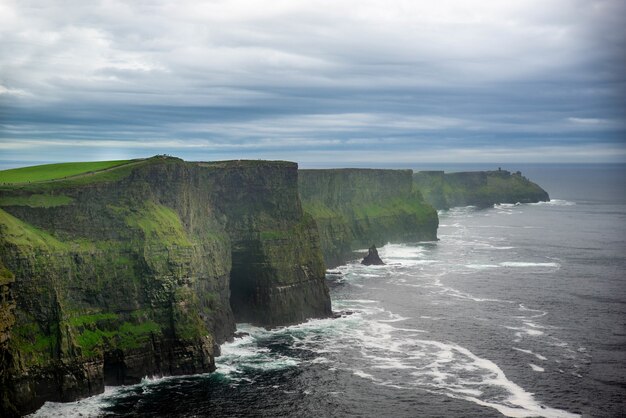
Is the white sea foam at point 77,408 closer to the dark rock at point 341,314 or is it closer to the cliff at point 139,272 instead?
the cliff at point 139,272

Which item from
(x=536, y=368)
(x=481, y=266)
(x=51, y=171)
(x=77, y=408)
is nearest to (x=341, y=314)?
(x=536, y=368)

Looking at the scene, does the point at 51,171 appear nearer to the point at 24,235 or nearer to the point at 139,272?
the point at 24,235

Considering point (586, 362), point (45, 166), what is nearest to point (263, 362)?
point (586, 362)

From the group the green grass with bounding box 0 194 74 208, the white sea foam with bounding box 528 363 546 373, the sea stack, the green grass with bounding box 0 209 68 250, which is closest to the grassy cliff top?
the green grass with bounding box 0 194 74 208

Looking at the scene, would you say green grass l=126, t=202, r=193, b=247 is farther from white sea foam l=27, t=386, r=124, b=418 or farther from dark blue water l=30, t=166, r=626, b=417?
white sea foam l=27, t=386, r=124, b=418

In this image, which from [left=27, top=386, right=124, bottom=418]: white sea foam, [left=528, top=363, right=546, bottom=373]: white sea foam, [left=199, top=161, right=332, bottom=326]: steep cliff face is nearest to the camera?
[left=27, top=386, right=124, bottom=418]: white sea foam

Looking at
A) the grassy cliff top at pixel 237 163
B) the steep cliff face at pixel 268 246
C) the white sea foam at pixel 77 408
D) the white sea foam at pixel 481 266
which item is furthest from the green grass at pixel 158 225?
the white sea foam at pixel 481 266
